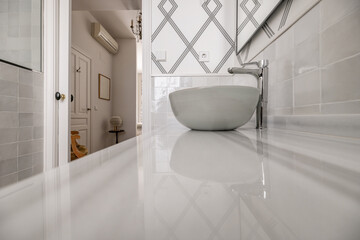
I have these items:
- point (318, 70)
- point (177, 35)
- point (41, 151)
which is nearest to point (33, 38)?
point (41, 151)

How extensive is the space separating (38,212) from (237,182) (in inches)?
3.8

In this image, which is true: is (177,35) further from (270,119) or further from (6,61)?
(6,61)

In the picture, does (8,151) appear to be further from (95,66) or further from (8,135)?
(95,66)

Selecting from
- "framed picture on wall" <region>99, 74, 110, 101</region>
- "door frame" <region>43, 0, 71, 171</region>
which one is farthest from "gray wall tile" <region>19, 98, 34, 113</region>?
"framed picture on wall" <region>99, 74, 110, 101</region>

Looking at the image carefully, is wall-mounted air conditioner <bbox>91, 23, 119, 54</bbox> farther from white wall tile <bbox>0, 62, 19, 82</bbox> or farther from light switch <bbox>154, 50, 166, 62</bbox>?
light switch <bbox>154, 50, 166, 62</bbox>

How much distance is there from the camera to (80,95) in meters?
3.24

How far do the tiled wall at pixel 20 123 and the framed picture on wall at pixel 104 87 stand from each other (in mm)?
2547

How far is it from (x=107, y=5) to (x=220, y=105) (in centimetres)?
244

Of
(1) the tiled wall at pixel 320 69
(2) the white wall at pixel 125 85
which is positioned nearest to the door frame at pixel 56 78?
(1) the tiled wall at pixel 320 69

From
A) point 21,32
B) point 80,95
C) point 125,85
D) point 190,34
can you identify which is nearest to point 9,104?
point 21,32

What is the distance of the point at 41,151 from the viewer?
60.3 inches

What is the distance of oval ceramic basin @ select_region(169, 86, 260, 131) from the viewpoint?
0.63 metres

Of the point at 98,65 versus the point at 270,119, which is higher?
the point at 98,65

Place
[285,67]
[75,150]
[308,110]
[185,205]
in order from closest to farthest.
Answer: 1. [185,205]
2. [308,110]
3. [285,67]
4. [75,150]
